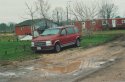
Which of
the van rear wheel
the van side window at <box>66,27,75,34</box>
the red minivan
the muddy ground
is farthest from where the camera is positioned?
the van side window at <box>66,27,75,34</box>

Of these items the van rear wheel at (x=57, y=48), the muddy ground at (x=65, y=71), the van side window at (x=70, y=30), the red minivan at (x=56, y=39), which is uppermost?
the van side window at (x=70, y=30)

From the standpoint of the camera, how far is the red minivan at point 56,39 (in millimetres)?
23000

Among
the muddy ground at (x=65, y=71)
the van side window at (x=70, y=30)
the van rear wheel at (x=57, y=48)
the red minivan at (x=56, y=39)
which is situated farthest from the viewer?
the van side window at (x=70, y=30)

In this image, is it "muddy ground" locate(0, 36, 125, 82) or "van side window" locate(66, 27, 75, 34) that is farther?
"van side window" locate(66, 27, 75, 34)

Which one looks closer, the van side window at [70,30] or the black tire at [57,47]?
the black tire at [57,47]

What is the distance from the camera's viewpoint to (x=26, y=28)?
82.2 metres

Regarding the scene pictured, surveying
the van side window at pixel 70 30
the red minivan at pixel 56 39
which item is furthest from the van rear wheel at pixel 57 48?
the van side window at pixel 70 30

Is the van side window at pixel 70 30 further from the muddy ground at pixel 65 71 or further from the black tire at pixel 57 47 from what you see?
the muddy ground at pixel 65 71

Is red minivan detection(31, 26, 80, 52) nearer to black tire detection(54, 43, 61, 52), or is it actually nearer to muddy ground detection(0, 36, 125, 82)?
black tire detection(54, 43, 61, 52)

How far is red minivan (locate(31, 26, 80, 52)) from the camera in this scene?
23.0 meters

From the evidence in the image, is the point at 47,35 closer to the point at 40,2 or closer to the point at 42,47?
the point at 42,47

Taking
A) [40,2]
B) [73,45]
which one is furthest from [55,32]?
[40,2]

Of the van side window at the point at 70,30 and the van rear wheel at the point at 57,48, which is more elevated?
the van side window at the point at 70,30

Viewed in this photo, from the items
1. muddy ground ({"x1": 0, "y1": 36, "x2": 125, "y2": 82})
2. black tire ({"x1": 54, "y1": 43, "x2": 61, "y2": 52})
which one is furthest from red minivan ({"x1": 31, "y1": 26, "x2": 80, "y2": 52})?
muddy ground ({"x1": 0, "y1": 36, "x2": 125, "y2": 82})
